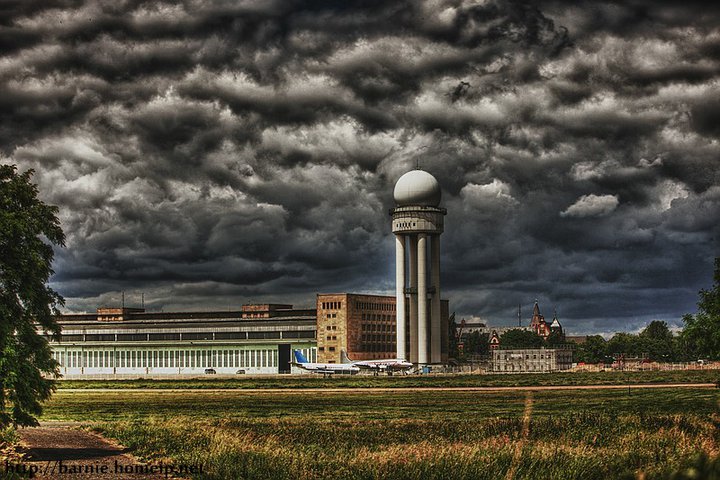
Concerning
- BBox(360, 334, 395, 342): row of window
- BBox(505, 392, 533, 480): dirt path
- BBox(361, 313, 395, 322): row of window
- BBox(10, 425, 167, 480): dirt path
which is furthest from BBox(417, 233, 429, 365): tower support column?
BBox(505, 392, 533, 480): dirt path

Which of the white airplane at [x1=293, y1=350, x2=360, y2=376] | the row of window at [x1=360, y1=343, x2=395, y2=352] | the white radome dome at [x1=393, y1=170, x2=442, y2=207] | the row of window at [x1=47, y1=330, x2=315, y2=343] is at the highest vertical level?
the white radome dome at [x1=393, y1=170, x2=442, y2=207]

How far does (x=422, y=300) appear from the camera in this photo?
542ft

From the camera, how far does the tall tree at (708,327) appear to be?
168ft

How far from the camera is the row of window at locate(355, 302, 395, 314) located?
18550 cm

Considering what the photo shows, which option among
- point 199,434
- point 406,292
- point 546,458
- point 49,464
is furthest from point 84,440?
point 406,292

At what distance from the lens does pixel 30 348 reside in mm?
28969

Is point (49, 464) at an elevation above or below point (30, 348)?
below

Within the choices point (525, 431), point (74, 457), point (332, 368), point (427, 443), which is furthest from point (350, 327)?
point (525, 431)

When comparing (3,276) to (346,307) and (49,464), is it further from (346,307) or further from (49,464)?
(346,307)

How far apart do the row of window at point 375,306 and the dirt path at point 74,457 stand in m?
146

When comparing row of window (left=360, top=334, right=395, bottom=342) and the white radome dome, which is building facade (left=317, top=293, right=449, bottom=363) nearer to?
row of window (left=360, top=334, right=395, bottom=342)

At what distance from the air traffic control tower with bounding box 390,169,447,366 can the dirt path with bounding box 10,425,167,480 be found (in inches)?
4964

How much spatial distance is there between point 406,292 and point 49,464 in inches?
5563

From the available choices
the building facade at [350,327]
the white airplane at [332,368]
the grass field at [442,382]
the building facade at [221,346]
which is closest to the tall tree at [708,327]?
the grass field at [442,382]
